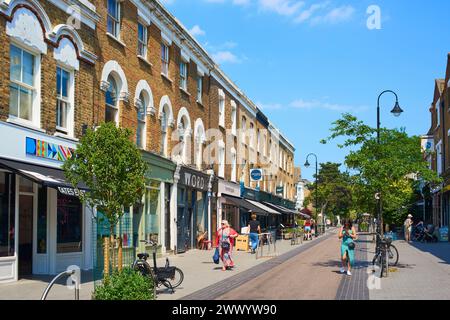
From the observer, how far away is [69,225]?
16656 millimetres

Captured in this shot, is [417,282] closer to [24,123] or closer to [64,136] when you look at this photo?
[64,136]

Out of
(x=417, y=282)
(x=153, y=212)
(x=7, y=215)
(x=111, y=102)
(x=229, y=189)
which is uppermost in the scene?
(x=111, y=102)

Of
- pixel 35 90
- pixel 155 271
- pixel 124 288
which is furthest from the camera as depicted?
pixel 35 90

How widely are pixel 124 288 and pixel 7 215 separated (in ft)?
16.7

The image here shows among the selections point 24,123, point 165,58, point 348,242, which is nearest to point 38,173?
point 24,123

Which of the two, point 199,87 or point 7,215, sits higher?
point 199,87

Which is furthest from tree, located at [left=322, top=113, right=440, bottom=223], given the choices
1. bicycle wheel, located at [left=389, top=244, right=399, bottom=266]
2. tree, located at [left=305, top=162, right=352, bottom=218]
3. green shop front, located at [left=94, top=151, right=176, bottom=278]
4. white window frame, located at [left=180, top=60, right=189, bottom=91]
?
tree, located at [left=305, top=162, right=352, bottom=218]

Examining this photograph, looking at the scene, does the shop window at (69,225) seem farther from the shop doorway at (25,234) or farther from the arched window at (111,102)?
the arched window at (111,102)

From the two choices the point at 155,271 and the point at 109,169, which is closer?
the point at 109,169

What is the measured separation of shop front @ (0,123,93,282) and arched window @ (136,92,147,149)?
514 cm

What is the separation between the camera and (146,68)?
22.4 meters

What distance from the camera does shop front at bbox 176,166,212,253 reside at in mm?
26344

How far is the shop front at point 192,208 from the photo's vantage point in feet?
86.4
